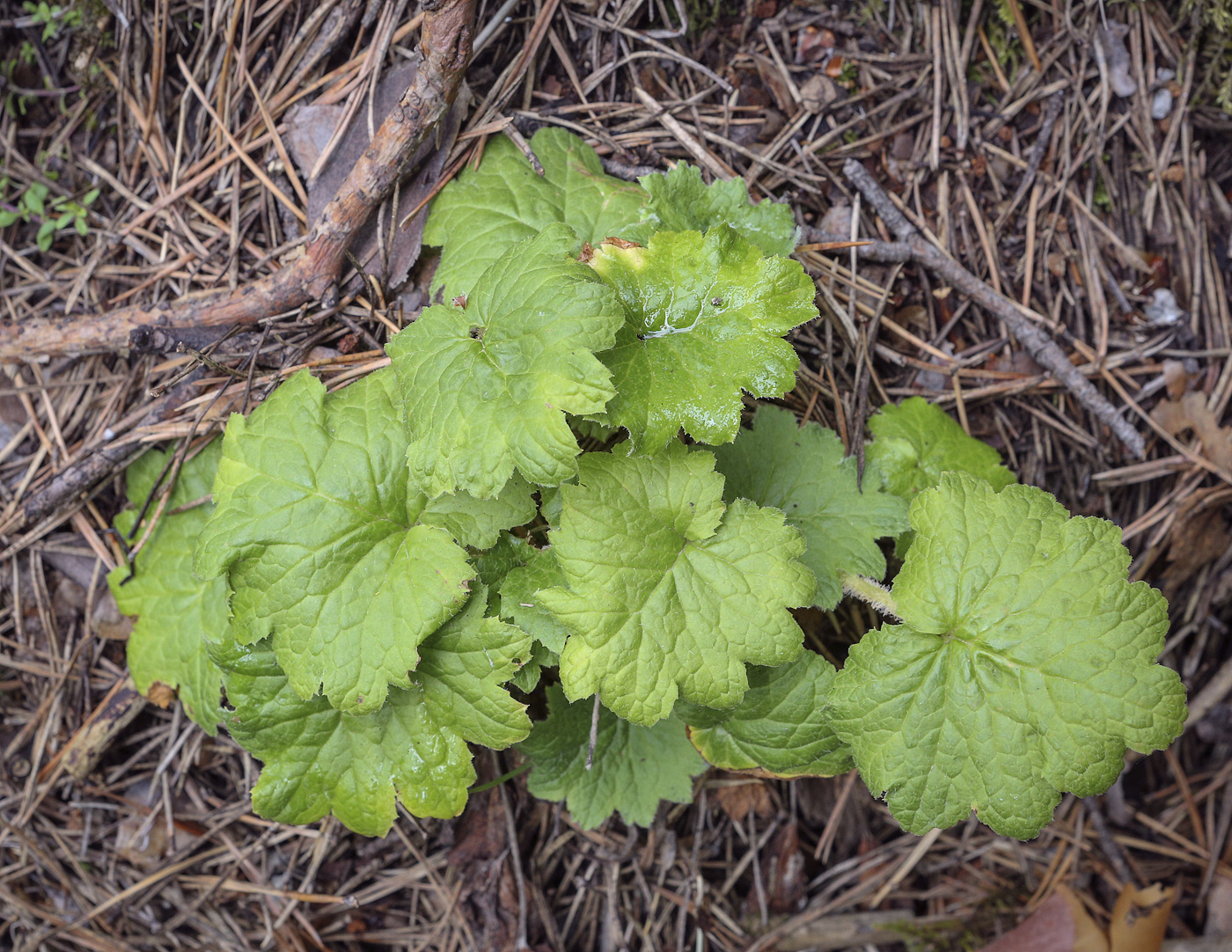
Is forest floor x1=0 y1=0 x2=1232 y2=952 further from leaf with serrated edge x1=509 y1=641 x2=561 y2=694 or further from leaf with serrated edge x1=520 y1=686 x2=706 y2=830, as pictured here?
leaf with serrated edge x1=509 y1=641 x2=561 y2=694

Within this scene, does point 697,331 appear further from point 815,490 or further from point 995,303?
point 995,303

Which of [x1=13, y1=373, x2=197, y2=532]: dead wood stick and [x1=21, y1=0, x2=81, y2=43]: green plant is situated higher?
[x1=21, y1=0, x2=81, y2=43]: green plant

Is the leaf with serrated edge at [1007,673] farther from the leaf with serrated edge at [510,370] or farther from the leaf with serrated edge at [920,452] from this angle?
the leaf with serrated edge at [510,370]

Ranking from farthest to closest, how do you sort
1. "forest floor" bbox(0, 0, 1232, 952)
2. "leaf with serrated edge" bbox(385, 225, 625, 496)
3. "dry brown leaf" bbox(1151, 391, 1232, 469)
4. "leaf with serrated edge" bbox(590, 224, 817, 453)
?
1. "dry brown leaf" bbox(1151, 391, 1232, 469)
2. "forest floor" bbox(0, 0, 1232, 952)
3. "leaf with serrated edge" bbox(590, 224, 817, 453)
4. "leaf with serrated edge" bbox(385, 225, 625, 496)

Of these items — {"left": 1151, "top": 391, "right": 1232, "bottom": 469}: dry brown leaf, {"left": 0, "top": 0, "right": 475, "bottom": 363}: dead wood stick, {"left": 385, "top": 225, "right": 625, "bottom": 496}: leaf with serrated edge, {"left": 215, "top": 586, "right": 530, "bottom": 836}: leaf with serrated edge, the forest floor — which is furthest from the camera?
{"left": 1151, "top": 391, "right": 1232, "bottom": 469}: dry brown leaf

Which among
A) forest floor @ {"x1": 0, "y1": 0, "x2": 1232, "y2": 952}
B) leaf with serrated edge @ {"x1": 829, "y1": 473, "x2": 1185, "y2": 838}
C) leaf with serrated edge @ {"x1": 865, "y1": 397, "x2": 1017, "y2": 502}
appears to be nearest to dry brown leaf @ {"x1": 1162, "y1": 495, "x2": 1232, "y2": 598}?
forest floor @ {"x1": 0, "y1": 0, "x2": 1232, "y2": 952}

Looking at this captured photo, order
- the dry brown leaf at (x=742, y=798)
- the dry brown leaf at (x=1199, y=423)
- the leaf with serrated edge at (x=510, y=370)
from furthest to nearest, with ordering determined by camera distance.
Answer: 1. the dry brown leaf at (x=742, y=798)
2. the dry brown leaf at (x=1199, y=423)
3. the leaf with serrated edge at (x=510, y=370)

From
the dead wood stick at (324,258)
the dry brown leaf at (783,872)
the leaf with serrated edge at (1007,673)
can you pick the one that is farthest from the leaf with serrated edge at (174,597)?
the dry brown leaf at (783,872)
